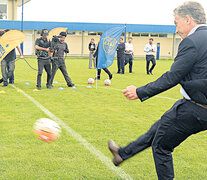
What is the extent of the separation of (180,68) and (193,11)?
0.55 m

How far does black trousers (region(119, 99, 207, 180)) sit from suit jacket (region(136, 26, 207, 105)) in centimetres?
14

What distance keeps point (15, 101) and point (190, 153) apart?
5.81 metres

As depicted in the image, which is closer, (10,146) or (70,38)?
(10,146)

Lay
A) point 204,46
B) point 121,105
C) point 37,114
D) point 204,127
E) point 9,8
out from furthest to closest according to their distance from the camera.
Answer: point 9,8
point 121,105
point 37,114
point 204,127
point 204,46

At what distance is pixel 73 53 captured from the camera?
47.3 meters

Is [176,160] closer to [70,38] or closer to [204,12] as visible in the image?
[204,12]

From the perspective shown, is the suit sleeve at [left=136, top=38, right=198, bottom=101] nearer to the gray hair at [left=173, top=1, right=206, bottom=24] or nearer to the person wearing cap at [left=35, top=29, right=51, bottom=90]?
the gray hair at [left=173, top=1, right=206, bottom=24]

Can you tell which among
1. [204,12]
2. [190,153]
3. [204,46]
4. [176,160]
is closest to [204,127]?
[204,46]

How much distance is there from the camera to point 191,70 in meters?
3.06

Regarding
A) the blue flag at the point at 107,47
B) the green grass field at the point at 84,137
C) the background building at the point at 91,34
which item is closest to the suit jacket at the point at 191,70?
the green grass field at the point at 84,137

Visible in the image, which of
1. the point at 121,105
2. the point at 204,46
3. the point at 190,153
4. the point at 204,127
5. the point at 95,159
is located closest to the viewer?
the point at 204,46

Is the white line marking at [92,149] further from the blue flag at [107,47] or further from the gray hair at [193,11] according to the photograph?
the blue flag at [107,47]

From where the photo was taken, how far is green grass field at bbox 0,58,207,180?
4.25m

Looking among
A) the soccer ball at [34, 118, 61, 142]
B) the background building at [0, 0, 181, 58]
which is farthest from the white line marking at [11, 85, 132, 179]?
the background building at [0, 0, 181, 58]
